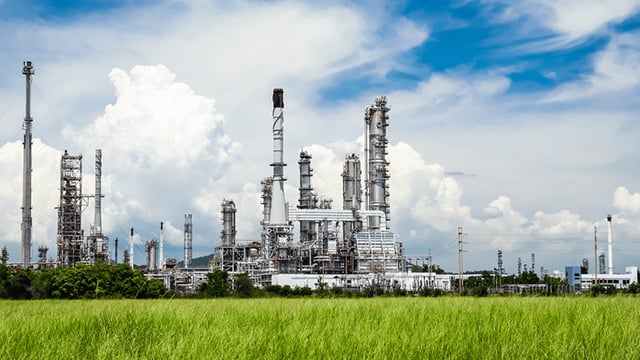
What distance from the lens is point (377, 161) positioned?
245 ft

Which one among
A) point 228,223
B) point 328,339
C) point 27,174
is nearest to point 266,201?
point 228,223

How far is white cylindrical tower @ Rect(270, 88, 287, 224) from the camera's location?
71.7 metres

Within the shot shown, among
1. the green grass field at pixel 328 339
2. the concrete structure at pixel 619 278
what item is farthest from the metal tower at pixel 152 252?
the green grass field at pixel 328 339

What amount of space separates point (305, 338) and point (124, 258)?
79707 millimetres

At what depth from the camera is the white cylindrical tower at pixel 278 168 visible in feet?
235

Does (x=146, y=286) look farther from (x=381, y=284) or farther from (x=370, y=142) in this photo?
(x=370, y=142)

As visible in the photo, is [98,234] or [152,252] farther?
[152,252]

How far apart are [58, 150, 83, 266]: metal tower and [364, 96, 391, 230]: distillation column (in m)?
29.7

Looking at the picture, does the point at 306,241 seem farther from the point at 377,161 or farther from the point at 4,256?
the point at 4,256

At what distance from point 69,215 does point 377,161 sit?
31503 millimetres

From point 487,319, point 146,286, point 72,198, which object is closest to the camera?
point 487,319

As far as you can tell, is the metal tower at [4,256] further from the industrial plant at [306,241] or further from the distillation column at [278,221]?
the distillation column at [278,221]

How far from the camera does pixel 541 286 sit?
230 feet

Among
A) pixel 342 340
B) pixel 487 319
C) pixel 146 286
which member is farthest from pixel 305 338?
pixel 146 286
